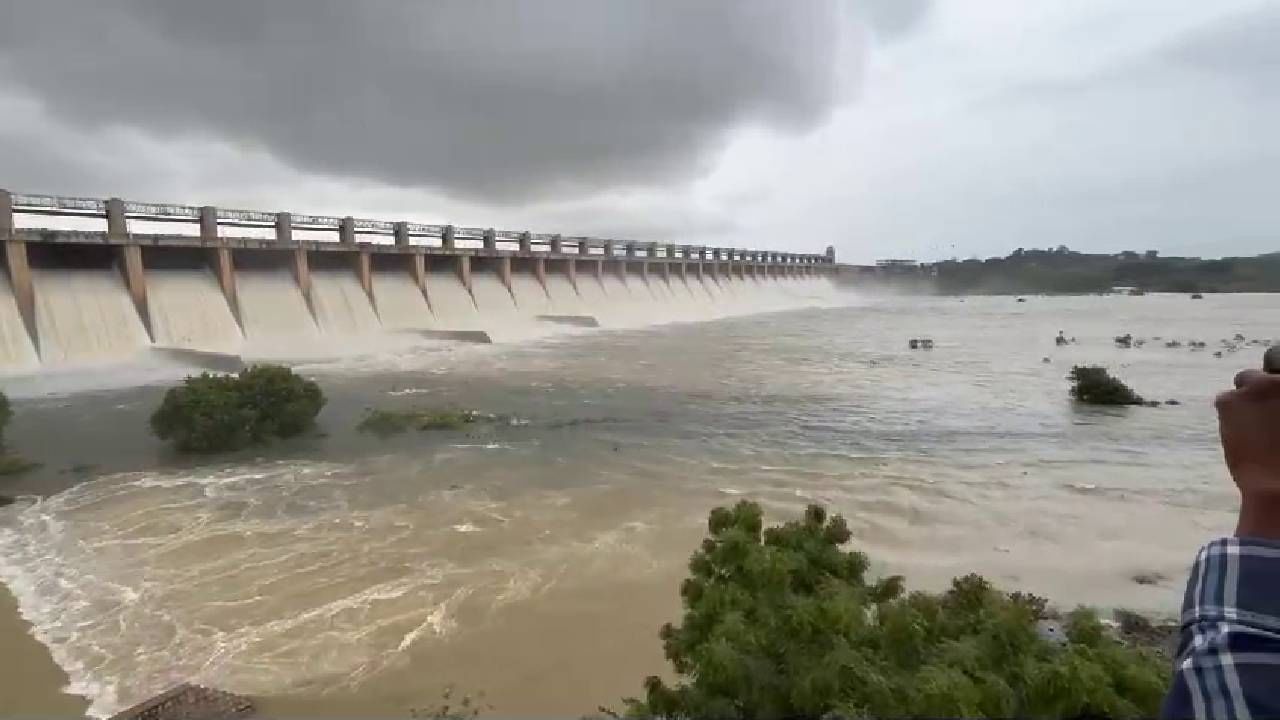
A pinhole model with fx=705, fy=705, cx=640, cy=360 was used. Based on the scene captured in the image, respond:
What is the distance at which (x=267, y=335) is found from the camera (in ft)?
95.0

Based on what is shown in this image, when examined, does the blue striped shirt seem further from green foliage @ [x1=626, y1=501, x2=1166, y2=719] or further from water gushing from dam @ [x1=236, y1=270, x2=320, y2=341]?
water gushing from dam @ [x1=236, y1=270, x2=320, y2=341]

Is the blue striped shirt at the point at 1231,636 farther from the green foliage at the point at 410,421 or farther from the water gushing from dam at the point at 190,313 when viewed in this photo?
the water gushing from dam at the point at 190,313

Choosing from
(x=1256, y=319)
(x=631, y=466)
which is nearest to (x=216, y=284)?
(x=631, y=466)

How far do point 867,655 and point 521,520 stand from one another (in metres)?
7.41

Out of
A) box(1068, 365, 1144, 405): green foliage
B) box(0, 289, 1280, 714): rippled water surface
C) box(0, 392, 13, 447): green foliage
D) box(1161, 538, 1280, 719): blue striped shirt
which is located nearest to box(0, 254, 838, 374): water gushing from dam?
box(0, 289, 1280, 714): rippled water surface

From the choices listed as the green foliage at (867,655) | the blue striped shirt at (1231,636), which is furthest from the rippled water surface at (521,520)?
the blue striped shirt at (1231,636)

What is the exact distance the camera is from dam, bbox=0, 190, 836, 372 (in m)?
23.4

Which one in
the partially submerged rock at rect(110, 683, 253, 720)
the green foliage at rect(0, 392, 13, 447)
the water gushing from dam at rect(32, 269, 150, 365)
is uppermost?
the water gushing from dam at rect(32, 269, 150, 365)

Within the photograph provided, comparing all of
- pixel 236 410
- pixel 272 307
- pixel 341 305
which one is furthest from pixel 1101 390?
pixel 272 307

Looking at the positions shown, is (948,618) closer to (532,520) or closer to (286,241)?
(532,520)

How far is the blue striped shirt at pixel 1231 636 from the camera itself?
3.15ft

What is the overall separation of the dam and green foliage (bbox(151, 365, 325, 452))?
33.9 ft

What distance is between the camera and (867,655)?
11.4 feet

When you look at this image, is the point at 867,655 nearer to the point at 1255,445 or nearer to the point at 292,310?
the point at 1255,445
